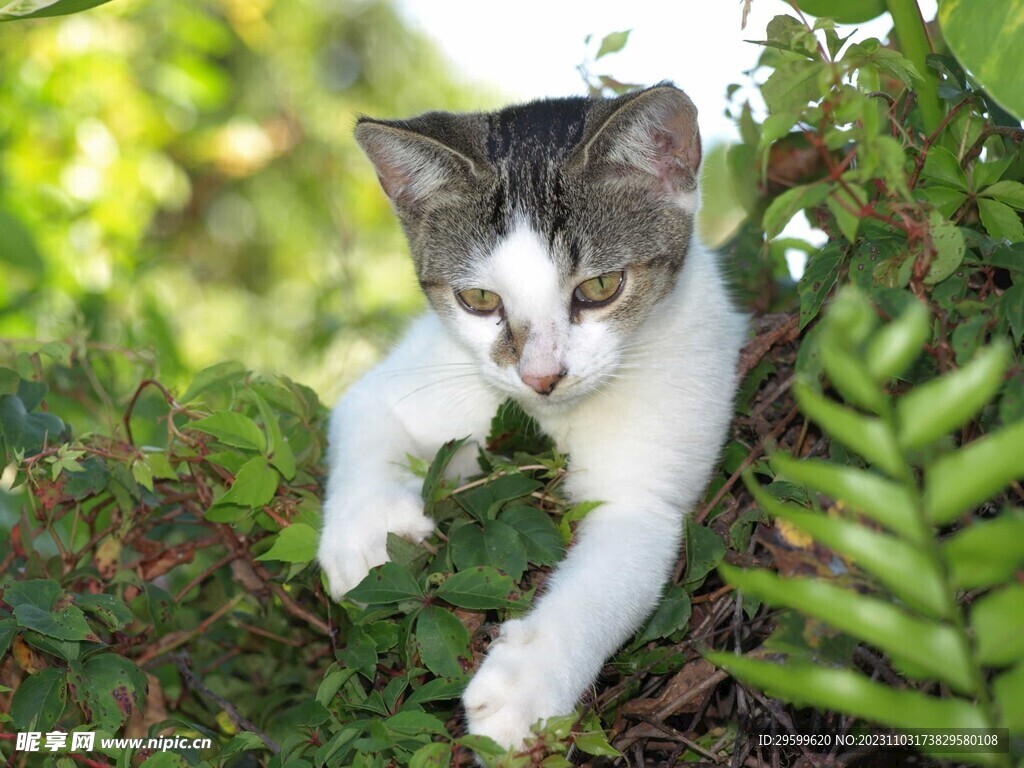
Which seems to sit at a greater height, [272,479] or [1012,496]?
[1012,496]

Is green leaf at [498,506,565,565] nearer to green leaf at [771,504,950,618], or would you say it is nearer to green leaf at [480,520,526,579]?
green leaf at [480,520,526,579]

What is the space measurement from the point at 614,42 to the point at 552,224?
1.95 feet

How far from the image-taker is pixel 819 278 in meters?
1.54

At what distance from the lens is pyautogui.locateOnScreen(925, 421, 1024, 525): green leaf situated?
70 centimetres

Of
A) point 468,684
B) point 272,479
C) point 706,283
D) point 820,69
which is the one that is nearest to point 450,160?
point 706,283

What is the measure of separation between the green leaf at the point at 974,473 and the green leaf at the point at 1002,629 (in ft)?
0.30

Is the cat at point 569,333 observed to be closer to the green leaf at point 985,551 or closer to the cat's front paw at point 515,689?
the cat's front paw at point 515,689

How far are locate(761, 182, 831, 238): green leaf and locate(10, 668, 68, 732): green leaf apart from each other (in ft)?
4.25

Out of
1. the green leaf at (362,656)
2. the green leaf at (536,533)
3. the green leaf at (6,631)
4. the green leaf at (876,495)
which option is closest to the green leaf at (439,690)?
the green leaf at (362,656)

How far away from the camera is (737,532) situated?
1661 millimetres

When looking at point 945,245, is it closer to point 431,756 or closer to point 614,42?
point 431,756

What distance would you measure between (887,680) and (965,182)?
804mm

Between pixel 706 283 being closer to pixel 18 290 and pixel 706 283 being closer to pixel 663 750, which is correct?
pixel 663 750

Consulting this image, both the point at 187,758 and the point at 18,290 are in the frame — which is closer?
the point at 187,758
